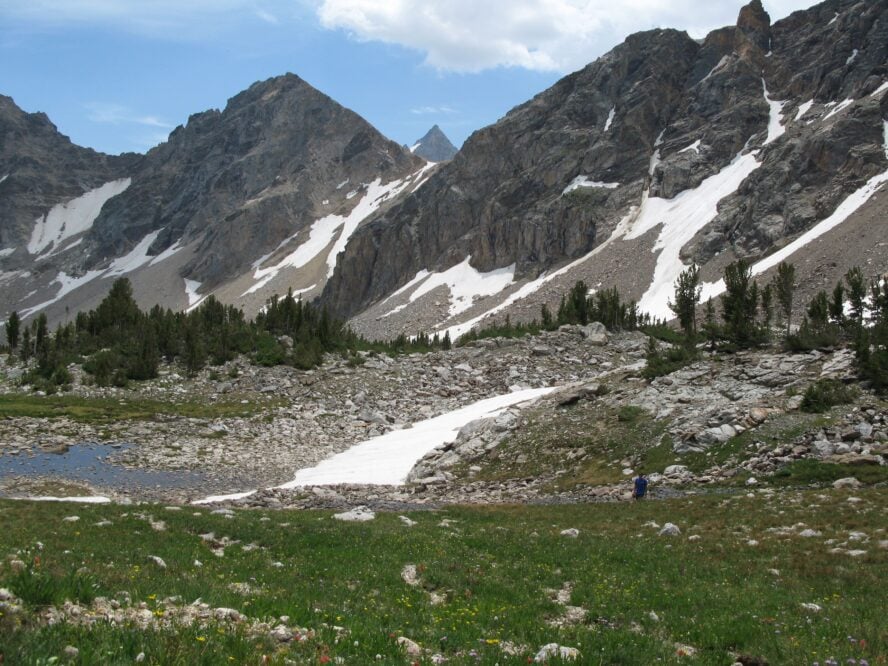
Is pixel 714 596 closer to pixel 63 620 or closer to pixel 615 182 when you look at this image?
pixel 63 620

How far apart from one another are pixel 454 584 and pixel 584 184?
145283 mm

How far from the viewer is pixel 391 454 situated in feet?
118

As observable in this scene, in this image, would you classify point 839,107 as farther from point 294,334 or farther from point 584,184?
point 294,334

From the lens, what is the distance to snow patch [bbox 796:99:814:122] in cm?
13100

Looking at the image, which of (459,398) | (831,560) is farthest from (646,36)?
(831,560)

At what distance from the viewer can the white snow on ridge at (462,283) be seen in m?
136

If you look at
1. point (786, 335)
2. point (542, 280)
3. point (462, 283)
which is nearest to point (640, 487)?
point (786, 335)

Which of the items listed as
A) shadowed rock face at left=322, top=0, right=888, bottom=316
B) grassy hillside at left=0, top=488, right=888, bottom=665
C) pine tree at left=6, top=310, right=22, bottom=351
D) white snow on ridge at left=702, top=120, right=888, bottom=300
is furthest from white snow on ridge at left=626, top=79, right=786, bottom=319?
grassy hillside at left=0, top=488, right=888, bottom=665

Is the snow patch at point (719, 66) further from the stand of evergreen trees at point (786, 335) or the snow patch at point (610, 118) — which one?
the stand of evergreen trees at point (786, 335)

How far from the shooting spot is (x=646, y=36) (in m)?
168

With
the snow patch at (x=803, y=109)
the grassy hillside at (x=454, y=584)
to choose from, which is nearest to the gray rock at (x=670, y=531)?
the grassy hillside at (x=454, y=584)

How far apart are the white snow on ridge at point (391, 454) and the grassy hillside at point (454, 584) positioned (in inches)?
449

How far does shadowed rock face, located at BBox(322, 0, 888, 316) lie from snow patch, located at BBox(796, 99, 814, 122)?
3.80 feet

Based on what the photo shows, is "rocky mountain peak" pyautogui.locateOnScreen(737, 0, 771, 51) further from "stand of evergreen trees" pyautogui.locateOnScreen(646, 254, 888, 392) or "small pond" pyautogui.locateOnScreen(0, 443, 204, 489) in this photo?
"small pond" pyautogui.locateOnScreen(0, 443, 204, 489)
